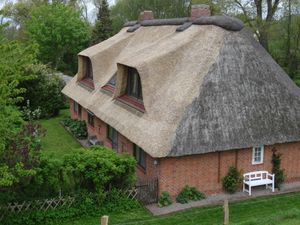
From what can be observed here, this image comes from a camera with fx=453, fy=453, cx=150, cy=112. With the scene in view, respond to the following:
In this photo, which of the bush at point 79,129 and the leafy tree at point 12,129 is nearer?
the leafy tree at point 12,129

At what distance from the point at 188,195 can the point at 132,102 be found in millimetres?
5840

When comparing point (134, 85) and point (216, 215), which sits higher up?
point (134, 85)

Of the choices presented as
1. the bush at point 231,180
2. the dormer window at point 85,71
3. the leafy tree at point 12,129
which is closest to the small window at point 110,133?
the dormer window at point 85,71

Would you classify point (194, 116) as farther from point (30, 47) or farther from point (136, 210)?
point (30, 47)

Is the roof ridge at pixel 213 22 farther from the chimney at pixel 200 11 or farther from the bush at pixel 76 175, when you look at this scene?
the bush at pixel 76 175

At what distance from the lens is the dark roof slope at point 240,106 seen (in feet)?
62.0

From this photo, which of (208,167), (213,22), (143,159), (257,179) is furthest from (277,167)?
(213,22)

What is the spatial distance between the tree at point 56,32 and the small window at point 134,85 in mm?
26775

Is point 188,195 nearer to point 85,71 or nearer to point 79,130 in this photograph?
point 79,130

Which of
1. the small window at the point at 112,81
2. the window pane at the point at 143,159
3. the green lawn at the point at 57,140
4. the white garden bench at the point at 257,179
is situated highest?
the small window at the point at 112,81

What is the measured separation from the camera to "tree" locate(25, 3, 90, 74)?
50.3 m

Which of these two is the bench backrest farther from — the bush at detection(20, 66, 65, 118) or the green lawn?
the bush at detection(20, 66, 65, 118)

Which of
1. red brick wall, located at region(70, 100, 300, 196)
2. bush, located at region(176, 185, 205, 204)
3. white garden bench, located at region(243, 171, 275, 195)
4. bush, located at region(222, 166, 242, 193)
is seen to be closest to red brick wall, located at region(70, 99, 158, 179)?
red brick wall, located at region(70, 100, 300, 196)

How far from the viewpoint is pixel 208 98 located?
19562 millimetres
